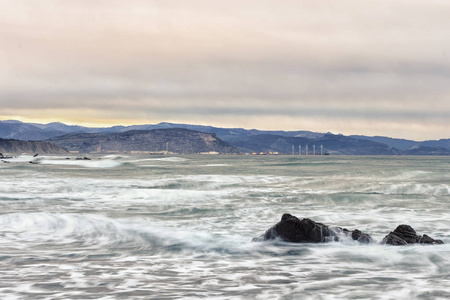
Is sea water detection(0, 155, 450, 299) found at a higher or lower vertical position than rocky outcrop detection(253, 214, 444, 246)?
lower

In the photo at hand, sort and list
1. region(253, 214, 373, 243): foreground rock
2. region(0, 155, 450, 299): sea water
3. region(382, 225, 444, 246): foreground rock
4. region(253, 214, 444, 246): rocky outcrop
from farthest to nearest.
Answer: region(253, 214, 373, 243): foreground rock
region(253, 214, 444, 246): rocky outcrop
region(382, 225, 444, 246): foreground rock
region(0, 155, 450, 299): sea water

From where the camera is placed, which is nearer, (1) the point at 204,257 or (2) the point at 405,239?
(1) the point at 204,257

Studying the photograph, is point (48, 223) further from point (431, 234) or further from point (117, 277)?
point (431, 234)

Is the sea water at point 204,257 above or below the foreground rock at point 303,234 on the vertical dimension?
below

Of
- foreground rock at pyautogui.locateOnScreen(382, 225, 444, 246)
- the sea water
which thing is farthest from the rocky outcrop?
the sea water

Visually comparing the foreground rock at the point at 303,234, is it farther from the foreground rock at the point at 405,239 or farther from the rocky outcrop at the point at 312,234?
the foreground rock at the point at 405,239

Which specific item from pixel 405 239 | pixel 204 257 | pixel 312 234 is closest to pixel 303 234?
pixel 312 234

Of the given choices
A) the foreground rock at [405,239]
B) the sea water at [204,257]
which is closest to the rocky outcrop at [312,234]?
the foreground rock at [405,239]

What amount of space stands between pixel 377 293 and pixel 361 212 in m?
13.3

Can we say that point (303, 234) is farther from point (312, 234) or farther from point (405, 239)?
point (405, 239)

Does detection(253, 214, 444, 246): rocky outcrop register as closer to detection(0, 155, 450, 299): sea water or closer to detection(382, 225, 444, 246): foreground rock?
detection(382, 225, 444, 246): foreground rock

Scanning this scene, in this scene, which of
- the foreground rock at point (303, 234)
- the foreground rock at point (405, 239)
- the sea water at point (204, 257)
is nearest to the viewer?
the sea water at point (204, 257)

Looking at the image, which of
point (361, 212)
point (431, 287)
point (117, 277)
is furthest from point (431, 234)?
point (117, 277)

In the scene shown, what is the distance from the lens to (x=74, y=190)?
105ft
